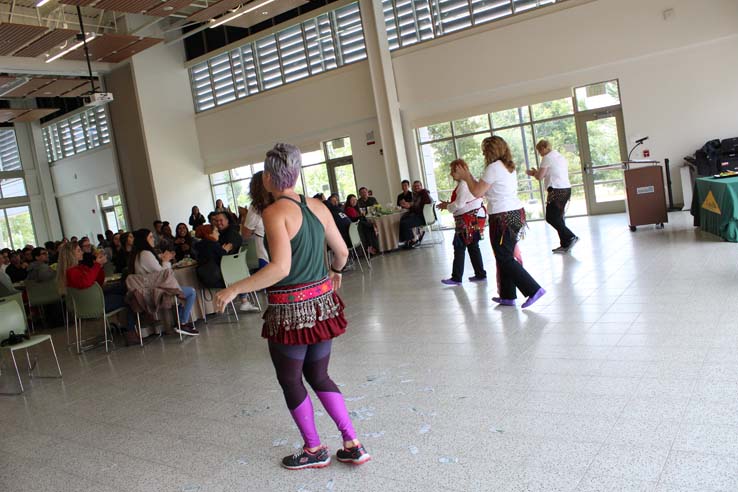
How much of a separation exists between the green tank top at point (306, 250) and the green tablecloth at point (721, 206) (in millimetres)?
5946

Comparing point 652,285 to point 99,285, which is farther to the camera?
point 99,285

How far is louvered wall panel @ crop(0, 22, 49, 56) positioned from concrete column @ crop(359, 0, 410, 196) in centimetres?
663

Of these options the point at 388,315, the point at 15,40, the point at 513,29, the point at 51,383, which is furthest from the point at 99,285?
the point at 513,29

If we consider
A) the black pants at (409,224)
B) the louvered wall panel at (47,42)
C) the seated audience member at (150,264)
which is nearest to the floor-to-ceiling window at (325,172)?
the black pants at (409,224)

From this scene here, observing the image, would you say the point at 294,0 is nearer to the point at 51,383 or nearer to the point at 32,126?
the point at 51,383

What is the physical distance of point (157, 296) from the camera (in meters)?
6.47

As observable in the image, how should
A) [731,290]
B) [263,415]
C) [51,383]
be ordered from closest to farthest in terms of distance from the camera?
1. [263,415]
2. [731,290]
3. [51,383]

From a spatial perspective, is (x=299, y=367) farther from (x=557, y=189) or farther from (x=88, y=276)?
(x=557, y=189)

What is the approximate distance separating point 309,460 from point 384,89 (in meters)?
12.1

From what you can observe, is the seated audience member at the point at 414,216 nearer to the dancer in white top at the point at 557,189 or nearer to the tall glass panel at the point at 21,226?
the dancer in white top at the point at 557,189

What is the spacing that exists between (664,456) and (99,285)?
18.9ft

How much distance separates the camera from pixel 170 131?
56.5 feet

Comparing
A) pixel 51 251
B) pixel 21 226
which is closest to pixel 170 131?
pixel 51 251

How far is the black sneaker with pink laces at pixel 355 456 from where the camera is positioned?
289 cm
